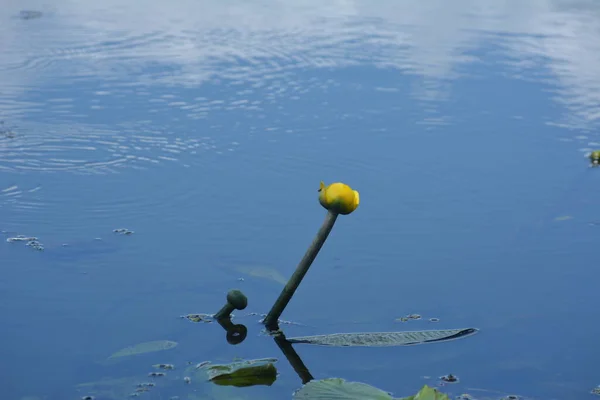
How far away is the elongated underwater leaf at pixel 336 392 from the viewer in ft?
6.11

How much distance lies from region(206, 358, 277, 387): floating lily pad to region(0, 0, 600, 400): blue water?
38 mm

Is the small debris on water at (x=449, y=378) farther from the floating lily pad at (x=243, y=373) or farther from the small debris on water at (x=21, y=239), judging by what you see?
the small debris on water at (x=21, y=239)

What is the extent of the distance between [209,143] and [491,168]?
127 centimetres

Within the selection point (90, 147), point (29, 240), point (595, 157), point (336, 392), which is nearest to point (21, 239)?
point (29, 240)

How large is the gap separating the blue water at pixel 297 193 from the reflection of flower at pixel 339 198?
402 mm

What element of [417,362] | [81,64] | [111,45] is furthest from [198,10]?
[417,362]

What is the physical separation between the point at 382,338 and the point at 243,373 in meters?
0.45

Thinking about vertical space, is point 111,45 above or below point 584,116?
above

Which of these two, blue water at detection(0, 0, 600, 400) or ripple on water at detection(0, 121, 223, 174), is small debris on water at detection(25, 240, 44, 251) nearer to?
blue water at detection(0, 0, 600, 400)

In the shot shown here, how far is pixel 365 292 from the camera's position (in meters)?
2.63

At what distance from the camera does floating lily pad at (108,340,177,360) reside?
2170 millimetres

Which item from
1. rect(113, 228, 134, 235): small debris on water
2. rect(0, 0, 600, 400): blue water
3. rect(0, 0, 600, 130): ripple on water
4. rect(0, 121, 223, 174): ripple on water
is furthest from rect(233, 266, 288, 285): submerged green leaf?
rect(0, 0, 600, 130): ripple on water

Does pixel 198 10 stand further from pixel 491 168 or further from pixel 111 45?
pixel 491 168

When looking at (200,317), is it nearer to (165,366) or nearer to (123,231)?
(165,366)
